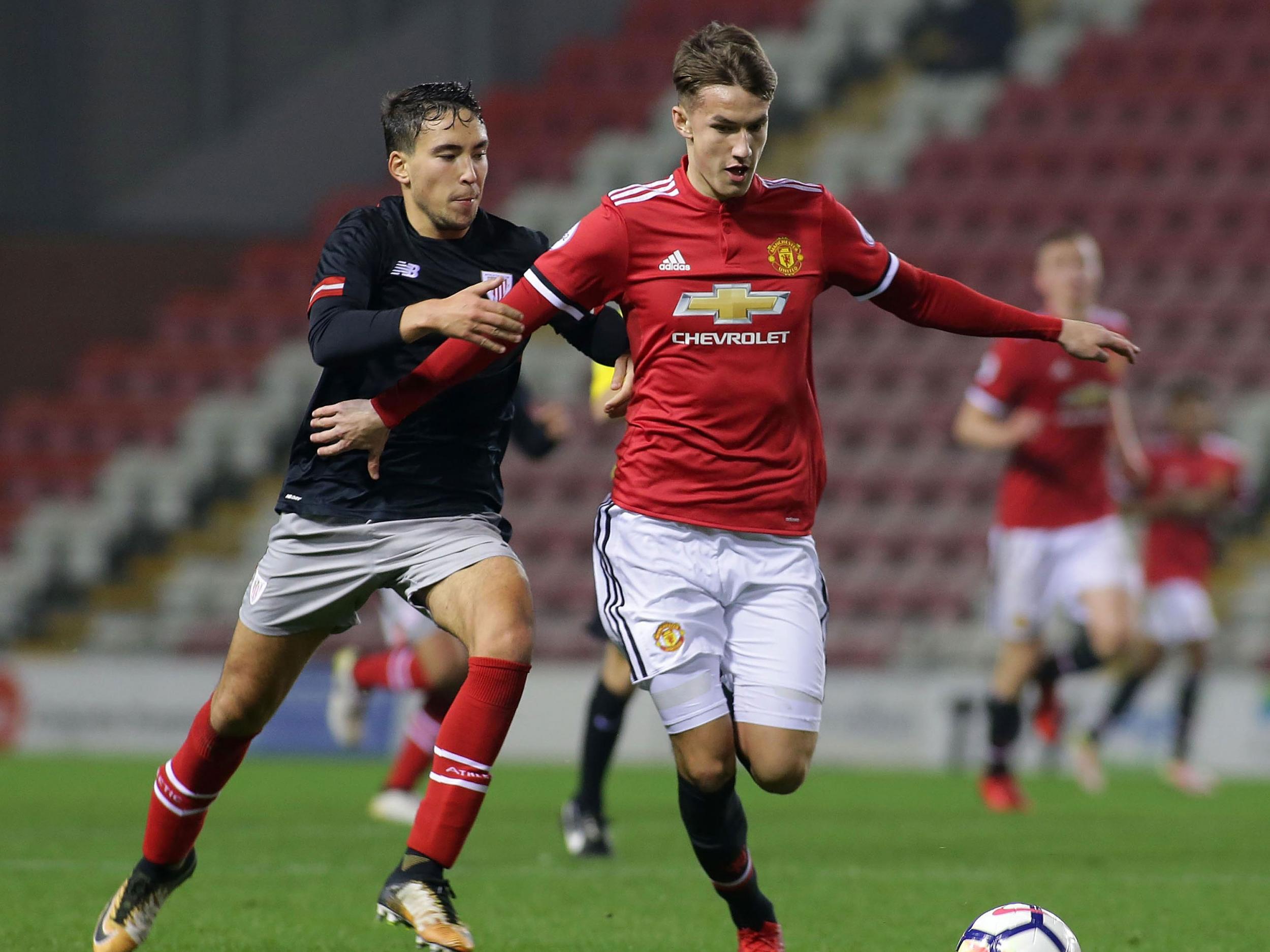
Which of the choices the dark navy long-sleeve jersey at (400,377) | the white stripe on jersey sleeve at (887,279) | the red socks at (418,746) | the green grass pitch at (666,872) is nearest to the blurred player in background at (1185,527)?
the green grass pitch at (666,872)

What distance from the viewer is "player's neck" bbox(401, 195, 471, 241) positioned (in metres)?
4.65

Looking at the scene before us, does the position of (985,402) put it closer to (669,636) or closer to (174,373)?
(669,636)

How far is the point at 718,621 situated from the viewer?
4.34 meters

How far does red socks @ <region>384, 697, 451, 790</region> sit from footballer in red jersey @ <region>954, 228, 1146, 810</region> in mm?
2710

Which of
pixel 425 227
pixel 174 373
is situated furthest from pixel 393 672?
pixel 174 373

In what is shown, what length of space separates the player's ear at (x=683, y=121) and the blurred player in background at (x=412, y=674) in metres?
2.18

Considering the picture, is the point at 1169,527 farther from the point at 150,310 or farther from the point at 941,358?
the point at 150,310

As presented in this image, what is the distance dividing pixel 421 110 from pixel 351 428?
35.3 inches

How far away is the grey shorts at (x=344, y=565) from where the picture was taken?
14.5 feet

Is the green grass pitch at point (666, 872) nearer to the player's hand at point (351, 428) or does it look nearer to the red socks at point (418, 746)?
the red socks at point (418, 746)

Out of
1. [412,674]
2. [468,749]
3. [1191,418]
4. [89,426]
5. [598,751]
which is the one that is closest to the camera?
[468,749]

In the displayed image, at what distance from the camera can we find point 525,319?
4184 mm

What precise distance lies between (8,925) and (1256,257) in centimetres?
1313

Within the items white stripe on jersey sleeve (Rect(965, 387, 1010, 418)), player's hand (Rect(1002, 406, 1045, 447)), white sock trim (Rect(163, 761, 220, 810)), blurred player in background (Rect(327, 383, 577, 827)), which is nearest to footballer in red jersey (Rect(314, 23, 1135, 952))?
white sock trim (Rect(163, 761, 220, 810))
